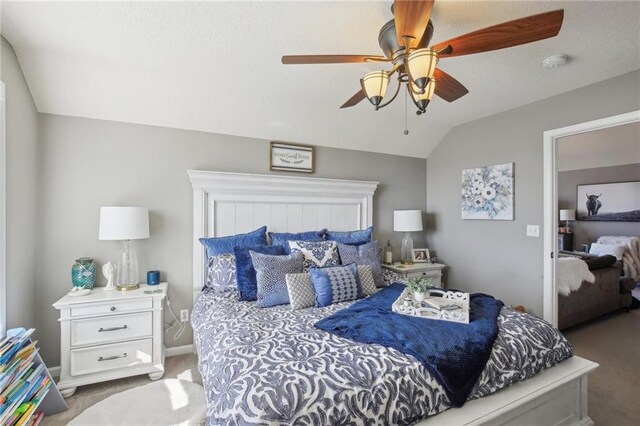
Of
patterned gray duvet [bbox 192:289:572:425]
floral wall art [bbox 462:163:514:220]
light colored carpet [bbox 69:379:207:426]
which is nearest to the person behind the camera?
patterned gray duvet [bbox 192:289:572:425]

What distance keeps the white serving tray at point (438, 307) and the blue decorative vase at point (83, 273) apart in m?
2.37

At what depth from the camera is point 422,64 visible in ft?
4.41

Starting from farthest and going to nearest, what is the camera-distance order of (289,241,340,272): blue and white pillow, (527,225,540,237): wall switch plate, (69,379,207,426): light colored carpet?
(527,225,540,237): wall switch plate
(289,241,340,272): blue and white pillow
(69,379,207,426): light colored carpet

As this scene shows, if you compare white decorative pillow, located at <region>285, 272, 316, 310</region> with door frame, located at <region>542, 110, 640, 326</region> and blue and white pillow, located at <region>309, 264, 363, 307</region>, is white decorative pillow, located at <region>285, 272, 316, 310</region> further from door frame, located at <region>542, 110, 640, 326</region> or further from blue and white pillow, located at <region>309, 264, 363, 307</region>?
door frame, located at <region>542, 110, 640, 326</region>

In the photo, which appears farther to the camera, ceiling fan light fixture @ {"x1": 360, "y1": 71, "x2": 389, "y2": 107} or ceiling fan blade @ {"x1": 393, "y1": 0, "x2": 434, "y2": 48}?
ceiling fan light fixture @ {"x1": 360, "y1": 71, "x2": 389, "y2": 107}

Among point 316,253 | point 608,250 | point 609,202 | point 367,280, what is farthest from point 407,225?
point 609,202

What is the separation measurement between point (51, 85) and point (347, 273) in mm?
2654

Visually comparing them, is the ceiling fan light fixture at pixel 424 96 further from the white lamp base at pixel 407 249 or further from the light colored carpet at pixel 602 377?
the white lamp base at pixel 407 249

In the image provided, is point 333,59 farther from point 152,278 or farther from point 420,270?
point 420,270

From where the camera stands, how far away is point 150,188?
2.69 metres

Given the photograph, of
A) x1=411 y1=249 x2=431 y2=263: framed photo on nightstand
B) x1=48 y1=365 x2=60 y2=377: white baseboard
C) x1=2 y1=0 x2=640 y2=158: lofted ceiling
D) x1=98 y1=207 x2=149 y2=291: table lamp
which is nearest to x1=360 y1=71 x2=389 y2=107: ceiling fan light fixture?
x1=2 y1=0 x2=640 y2=158: lofted ceiling

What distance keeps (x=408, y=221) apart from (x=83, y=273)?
127 inches

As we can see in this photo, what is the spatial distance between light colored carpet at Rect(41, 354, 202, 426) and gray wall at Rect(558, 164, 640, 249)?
700 cm

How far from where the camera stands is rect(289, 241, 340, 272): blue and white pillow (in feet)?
8.32
